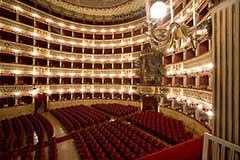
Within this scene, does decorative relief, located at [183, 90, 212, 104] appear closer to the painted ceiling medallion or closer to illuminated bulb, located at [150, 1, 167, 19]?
illuminated bulb, located at [150, 1, 167, 19]

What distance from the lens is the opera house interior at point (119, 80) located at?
1.85 meters

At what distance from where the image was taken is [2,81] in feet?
56.3

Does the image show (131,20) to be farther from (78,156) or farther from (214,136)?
(214,136)

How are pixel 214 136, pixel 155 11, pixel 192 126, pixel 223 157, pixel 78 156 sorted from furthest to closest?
1. pixel 192 126
2. pixel 78 156
3. pixel 155 11
4. pixel 214 136
5. pixel 223 157

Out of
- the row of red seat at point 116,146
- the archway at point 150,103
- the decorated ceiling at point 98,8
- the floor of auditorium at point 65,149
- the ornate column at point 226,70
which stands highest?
the decorated ceiling at point 98,8

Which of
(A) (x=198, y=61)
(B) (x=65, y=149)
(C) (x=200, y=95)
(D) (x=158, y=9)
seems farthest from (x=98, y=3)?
(D) (x=158, y=9)

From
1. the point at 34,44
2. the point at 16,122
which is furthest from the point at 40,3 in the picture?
the point at 16,122

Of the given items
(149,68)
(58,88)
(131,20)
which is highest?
(131,20)

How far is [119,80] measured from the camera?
2698cm

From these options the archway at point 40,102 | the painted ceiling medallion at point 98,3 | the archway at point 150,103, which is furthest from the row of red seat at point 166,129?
the painted ceiling medallion at point 98,3

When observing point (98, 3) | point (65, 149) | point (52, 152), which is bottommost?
point (65, 149)

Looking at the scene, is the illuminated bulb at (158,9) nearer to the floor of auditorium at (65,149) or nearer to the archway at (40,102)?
the floor of auditorium at (65,149)

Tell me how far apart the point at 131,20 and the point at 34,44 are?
13.7m

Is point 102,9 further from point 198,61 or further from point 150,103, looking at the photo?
point 198,61
